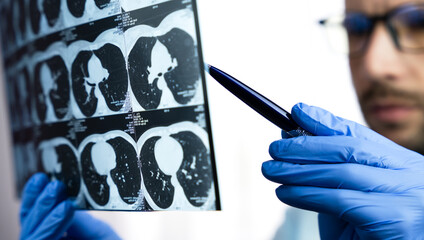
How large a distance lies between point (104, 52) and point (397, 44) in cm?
94

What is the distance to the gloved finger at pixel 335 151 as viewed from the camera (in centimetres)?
54

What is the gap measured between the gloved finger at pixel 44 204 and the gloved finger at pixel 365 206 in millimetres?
583

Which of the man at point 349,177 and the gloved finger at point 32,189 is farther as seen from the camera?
the gloved finger at point 32,189

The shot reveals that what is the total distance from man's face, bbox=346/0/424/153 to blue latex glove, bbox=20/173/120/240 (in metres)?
0.95

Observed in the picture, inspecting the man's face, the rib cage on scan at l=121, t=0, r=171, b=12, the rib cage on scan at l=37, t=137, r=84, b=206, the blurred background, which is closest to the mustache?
the man's face

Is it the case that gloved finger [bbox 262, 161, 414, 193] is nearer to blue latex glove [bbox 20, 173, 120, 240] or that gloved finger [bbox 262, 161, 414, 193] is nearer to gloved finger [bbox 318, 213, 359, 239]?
gloved finger [bbox 318, 213, 359, 239]

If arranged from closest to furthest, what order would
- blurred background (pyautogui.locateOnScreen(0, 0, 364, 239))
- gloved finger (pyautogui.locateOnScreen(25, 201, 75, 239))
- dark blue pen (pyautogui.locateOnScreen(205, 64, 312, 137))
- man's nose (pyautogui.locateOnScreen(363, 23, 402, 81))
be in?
1. dark blue pen (pyautogui.locateOnScreen(205, 64, 312, 137))
2. gloved finger (pyautogui.locateOnScreen(25, 201, 75, 239))
3. blurred background (pyautogui.locateOnScreen(0, 0, 364, 239))
4. man's nose (pyautogui.locateOnScreen(363, 23, 402, 81))

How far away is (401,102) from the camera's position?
106 centimetres

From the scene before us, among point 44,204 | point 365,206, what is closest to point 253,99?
point 365,206

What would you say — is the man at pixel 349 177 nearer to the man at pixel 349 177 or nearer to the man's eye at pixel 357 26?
the man at pixel 349 177

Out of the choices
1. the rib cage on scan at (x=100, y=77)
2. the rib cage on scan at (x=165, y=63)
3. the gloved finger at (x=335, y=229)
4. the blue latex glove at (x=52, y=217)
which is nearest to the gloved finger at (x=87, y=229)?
the blue latex glove at (x=52, y=217)

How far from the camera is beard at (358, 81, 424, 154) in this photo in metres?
Answer: 1.05

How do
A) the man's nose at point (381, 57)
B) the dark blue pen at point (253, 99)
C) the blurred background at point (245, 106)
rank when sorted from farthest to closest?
1. the man's nose at point (381, 57)
2. the blurred background at point (245, 106)
3. the dark blue pen at point (253, 99)

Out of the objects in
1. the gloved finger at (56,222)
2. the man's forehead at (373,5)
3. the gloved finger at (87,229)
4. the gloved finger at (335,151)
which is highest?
the man's forehead at (373,5)
